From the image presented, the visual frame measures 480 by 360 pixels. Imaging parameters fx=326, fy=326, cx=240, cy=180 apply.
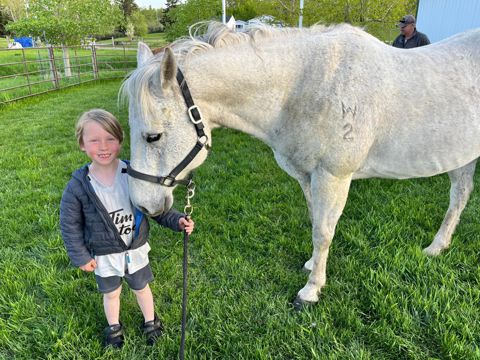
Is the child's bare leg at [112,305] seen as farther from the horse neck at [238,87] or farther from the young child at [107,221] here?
the horse neck at [238,87]

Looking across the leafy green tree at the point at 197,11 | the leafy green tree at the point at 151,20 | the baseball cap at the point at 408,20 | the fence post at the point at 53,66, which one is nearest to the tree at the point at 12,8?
the leafy green tree at the point at 151,20

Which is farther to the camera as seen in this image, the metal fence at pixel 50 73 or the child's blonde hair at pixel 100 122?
the metal fence at pixel 50 73

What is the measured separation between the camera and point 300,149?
2199mm

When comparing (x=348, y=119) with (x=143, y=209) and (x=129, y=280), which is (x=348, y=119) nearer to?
(x=143, y=209)

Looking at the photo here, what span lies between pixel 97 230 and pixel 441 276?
2568mm

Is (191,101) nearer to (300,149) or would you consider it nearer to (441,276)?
(300,149)

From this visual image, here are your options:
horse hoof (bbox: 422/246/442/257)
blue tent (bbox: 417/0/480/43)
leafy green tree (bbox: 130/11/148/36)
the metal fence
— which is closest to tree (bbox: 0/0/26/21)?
leafy green tree (bbox: 130/11/148/36)

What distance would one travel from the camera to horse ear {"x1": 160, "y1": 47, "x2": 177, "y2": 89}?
1635 millimetres

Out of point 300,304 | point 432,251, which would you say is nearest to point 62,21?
point 300,304

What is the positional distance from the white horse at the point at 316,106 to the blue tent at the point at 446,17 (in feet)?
25.4

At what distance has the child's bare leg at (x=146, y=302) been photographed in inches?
86.7

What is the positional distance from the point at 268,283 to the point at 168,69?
187cm

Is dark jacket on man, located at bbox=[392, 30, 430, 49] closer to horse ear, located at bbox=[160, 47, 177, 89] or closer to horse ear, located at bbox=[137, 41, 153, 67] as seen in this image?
horse ear, located at bbox=[137, 41, 153, 67]

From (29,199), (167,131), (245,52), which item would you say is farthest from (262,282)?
(29,199)
